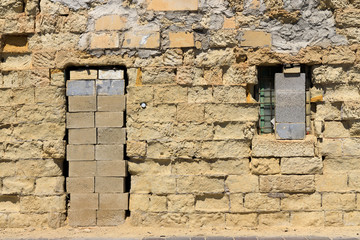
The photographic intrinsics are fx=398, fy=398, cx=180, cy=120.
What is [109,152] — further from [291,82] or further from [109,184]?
[291,82]

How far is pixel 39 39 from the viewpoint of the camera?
21.0 feet

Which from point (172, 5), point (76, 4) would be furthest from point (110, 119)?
point (172, 5)

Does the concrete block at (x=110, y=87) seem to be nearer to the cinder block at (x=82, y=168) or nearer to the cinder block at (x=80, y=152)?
the cinder block at (x=80, y=152)

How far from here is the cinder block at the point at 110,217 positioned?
6344 mm

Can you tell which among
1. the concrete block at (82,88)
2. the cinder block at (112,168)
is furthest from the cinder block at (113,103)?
the cinder block at (112,168)

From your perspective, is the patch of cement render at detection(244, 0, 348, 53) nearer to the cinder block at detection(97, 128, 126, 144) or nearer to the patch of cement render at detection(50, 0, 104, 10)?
the patch of cement render at detection(50, 0, 104, 10)

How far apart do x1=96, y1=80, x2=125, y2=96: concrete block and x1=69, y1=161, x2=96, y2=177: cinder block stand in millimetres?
1133

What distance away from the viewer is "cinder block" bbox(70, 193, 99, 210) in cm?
635

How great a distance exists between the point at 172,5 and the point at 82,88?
1.95m

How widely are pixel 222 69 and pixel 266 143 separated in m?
1.36

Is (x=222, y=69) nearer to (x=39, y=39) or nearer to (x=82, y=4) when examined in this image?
(x=82, y=4)

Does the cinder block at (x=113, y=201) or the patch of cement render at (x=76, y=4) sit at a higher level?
the patch of cement render at (x=76, y=4)

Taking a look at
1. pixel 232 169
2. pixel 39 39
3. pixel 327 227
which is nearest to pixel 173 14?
pixel 39 39

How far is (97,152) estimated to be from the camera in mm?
6352
